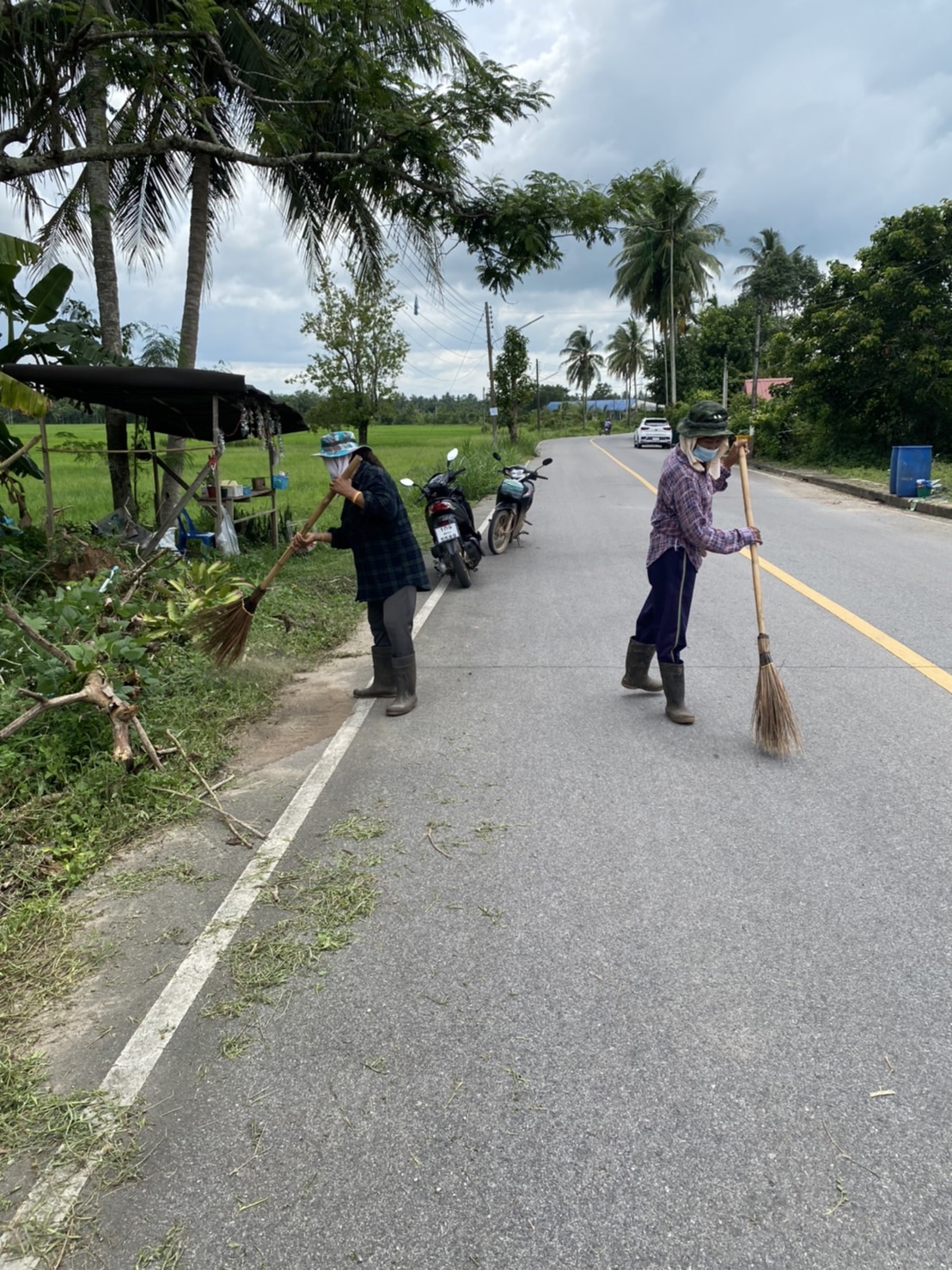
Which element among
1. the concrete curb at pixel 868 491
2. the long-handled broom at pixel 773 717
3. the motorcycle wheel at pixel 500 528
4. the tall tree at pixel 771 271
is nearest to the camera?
the long-handled broom at pixel 773 717

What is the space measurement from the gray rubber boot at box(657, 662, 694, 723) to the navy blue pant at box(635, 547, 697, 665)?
0.04 metres

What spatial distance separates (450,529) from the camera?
895cm

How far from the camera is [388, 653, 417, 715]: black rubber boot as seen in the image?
5.38 metres

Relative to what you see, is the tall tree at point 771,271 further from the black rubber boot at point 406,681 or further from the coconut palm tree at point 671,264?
the black rubber boot at point 406,681

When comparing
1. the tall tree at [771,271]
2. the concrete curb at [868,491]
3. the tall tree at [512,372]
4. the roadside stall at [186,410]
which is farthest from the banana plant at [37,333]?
the tall tree at [771,271]

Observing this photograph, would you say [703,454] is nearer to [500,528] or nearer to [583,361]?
[500,528]

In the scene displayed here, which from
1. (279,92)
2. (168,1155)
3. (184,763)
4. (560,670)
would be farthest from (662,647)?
(279,92)

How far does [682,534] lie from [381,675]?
2.11 meters

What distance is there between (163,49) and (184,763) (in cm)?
743

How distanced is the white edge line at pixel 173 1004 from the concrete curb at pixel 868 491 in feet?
39.8

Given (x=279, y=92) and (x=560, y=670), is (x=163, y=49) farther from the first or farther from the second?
(x=560, y=670)

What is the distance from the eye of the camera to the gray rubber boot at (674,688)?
5.00 metres

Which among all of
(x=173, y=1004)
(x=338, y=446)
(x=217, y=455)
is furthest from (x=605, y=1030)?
(x=217, y=455)

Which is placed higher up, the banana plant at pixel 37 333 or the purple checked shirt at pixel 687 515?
the banana plant at pixel 37 333
